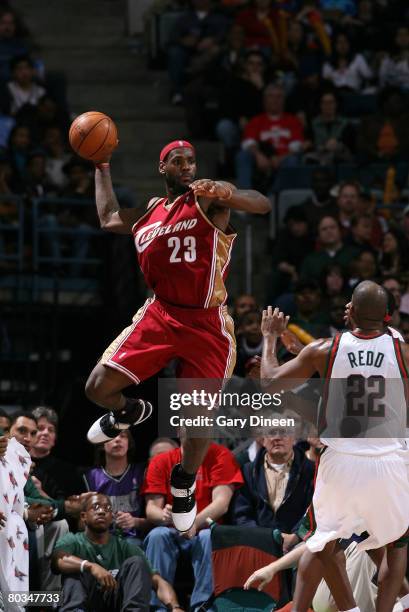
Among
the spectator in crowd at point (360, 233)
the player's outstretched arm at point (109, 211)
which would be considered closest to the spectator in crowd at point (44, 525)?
the player's outstretched arm at point (109, 211)

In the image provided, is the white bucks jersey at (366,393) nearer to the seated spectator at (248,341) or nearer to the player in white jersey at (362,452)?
the player in white jersey at (362,452)

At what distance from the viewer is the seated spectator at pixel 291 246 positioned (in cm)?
1409

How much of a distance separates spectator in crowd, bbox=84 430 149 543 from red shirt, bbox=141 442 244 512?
0.21 metres

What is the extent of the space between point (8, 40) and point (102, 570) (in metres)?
9.28

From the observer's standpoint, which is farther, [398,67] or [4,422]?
[398,67]

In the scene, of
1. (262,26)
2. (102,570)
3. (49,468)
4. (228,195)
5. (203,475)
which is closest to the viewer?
(228,195)

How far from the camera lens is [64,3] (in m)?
19.6

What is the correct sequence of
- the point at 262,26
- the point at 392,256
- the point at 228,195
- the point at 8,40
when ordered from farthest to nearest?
the point at 262,26 < the point at 8,40 < the point at 392,256 < the point at 228,195

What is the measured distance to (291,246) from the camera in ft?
47.0

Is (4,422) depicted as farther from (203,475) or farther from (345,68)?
(345,68)

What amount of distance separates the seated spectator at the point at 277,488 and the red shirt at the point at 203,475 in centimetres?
14

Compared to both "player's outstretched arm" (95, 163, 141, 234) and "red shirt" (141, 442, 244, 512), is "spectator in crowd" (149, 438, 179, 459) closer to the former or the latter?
"red shirt" (141, 442, 244, 512)

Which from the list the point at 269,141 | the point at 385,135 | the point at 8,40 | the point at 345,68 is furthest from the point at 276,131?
the point at 8,40

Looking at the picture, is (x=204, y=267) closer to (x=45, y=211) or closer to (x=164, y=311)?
(x=164, y=311)
